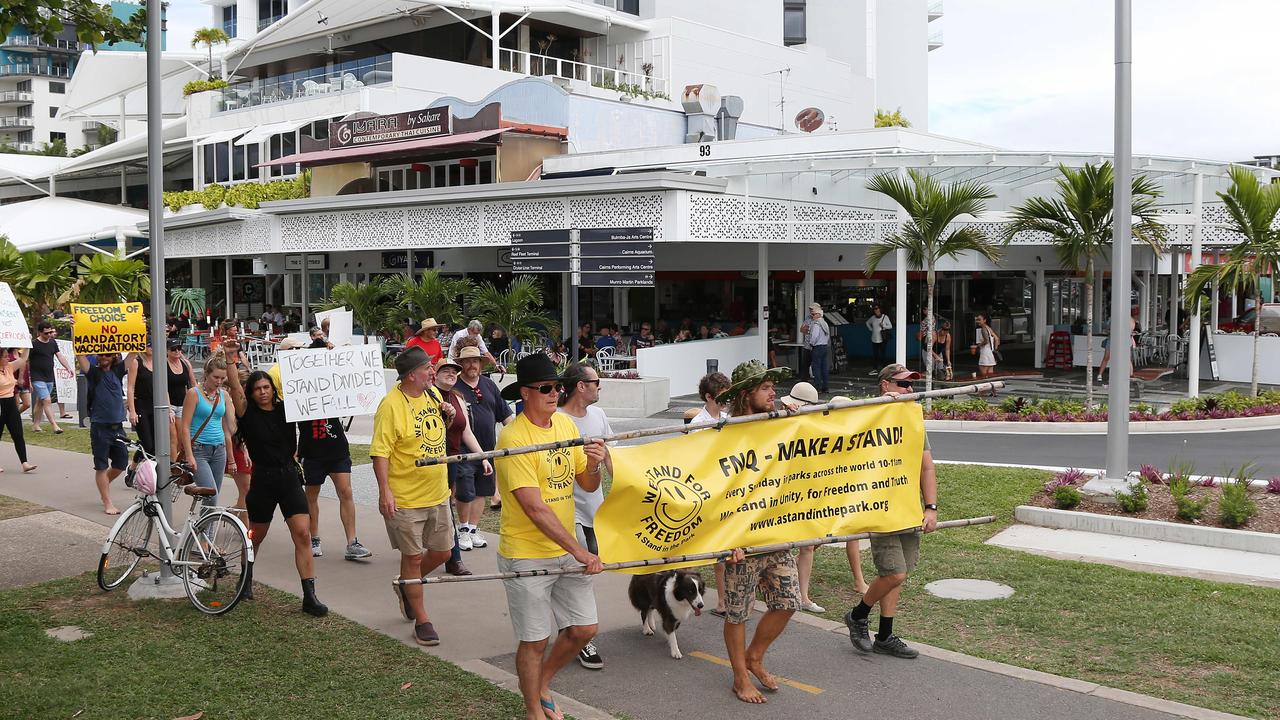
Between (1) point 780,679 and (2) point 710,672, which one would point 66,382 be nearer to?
(2) point 710,672

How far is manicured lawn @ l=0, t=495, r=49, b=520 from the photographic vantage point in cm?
1141

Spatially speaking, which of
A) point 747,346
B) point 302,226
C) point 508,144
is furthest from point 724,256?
point 302,226

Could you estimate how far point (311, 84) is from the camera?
3500 centimetres

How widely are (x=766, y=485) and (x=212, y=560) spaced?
414cm

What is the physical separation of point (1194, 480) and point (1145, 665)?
5983mm

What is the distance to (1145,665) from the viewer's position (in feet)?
21.5

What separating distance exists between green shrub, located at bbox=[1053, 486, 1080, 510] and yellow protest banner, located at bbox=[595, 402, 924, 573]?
199 inches

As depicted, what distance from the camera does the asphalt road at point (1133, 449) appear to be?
1400 cm

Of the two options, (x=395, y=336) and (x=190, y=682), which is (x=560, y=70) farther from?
(x=190, y=682)

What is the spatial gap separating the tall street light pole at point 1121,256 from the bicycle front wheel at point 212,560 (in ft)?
26.9

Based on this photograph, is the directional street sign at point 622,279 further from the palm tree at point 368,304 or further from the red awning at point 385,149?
the red awning at point 385,149

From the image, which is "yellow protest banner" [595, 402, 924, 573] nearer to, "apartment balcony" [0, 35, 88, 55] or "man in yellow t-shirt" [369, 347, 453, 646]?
"man in yellow t-shirt" [369, 347, 453, 646]

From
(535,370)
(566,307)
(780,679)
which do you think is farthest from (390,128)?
(780,679)

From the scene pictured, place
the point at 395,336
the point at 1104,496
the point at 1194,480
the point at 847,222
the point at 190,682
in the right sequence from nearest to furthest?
the point at 190,682, the point at 1104,496, the point at 1194,480, the point at 847,222, the point at 395,336
